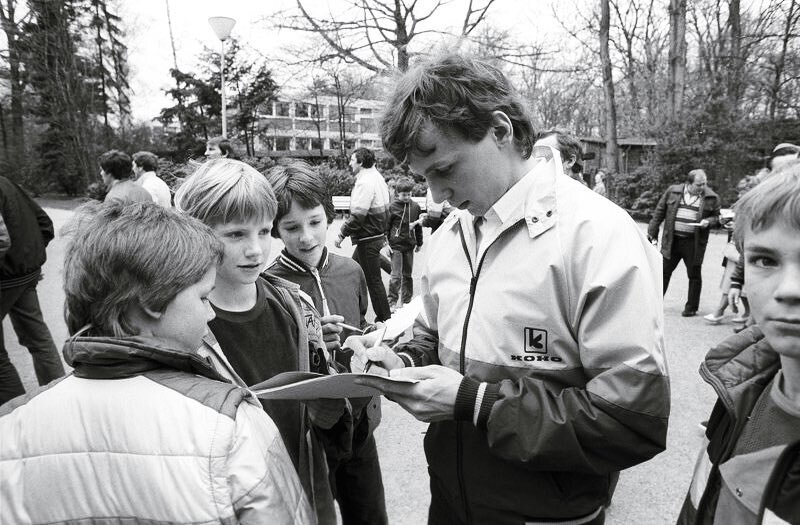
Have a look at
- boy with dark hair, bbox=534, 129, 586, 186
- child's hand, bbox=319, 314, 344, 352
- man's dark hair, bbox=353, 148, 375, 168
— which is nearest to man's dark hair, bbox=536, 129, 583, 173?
boy with dark hair, bbox=534, 129, 586, 186

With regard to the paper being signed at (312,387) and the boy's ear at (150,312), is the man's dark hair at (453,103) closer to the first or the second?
the paper being signed at (312,387)

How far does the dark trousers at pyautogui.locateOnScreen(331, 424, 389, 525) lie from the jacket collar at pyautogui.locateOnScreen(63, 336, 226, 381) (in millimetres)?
1175

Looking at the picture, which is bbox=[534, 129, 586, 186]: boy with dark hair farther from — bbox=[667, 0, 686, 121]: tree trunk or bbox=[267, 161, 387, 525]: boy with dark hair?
bbox=[667, 0, 686, 121]: tree trunk

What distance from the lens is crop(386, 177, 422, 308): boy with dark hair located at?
23.9ft

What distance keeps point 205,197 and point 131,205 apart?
0.46 meters

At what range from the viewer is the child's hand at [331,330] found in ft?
7.27

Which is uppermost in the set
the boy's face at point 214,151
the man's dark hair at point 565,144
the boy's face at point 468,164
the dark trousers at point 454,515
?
the boy's face at point 214,151

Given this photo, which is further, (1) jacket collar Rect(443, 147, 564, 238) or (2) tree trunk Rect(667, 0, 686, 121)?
(2) tree trunk Rect(667, 0, 686, 121)

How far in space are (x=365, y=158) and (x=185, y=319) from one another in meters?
5.81

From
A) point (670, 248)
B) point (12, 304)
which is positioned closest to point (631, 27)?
point (670, 248)

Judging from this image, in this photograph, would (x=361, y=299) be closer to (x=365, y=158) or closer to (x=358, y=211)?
(x=358, y=211)

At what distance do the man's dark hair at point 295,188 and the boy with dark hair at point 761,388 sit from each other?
1.65 m

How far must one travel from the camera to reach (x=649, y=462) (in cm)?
353

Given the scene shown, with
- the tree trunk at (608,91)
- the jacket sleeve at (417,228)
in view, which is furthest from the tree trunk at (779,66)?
the jacket sleeve at (417,228)
